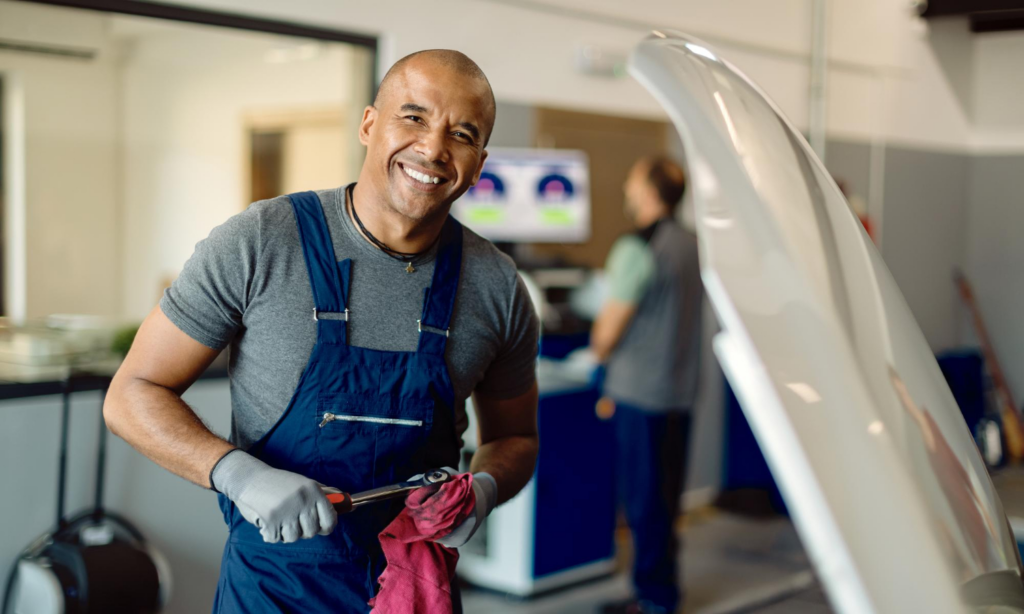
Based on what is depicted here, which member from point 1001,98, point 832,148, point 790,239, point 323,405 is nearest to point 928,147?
point 1001,98

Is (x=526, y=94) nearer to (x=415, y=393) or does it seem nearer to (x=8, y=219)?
(x=8, y=219)

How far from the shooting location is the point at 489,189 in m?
4.46

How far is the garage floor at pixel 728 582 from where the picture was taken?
392cm

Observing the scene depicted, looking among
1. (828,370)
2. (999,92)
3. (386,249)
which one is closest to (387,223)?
(386,249)

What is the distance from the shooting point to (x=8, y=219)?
10.1 ft

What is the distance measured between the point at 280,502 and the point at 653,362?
2.52 metres

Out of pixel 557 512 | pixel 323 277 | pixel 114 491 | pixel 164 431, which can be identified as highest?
pixel 323 277

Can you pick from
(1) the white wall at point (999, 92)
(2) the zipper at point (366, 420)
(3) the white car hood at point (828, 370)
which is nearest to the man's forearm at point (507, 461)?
(2) the zipper at point (366, 420)

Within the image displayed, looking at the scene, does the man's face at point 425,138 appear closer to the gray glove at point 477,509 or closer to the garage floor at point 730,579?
the gray glove at point 477,509

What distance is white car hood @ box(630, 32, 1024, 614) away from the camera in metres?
0.50

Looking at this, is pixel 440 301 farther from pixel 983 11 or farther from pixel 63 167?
pixel 983 11

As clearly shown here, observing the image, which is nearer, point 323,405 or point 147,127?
point 323,405

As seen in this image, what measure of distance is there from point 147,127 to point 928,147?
19.0ft

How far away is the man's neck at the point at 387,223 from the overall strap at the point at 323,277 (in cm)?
7
